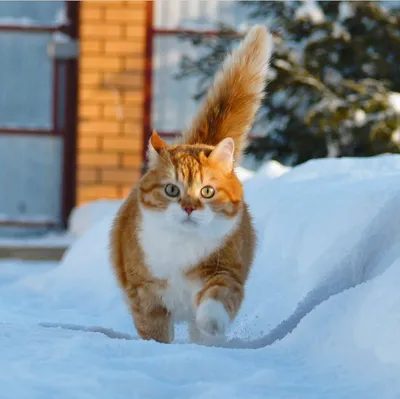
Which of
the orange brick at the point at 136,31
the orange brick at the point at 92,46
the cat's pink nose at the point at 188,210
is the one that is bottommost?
the orange brick at the point at 92,46

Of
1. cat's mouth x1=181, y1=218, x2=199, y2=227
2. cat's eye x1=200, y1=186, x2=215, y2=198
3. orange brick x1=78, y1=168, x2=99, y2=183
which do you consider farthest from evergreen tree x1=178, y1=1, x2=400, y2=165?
cat's mouth x1=181, y1=218, x2=199, y2=227

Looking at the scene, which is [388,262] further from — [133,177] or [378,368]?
[133,177]

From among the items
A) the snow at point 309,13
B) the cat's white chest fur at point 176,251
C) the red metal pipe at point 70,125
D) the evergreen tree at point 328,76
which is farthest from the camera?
the red metal pipe at point 70,125

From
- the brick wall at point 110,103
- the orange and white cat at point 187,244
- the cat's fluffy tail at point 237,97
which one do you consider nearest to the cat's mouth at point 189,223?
the orange and white cat at point 187,244

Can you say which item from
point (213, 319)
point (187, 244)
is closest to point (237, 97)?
point (187, 244)

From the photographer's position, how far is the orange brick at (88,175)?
353 inches

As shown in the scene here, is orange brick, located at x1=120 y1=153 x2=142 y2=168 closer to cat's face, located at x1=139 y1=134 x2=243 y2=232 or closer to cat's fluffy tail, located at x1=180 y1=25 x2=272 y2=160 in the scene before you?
cat's fluffy tail, located at x1=180 y1=25 x2=272 y2=160

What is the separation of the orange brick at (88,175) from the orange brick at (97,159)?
5cm

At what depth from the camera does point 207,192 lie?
10.6ft

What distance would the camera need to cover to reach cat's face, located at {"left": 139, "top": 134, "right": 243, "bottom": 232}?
314cm

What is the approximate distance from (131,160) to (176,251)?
5.83 metres

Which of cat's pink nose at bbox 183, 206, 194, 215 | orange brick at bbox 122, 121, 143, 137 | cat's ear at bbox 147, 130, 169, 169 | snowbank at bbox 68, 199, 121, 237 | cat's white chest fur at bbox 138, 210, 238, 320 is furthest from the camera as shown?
orange brick at bbox 122, 121, 143, 137

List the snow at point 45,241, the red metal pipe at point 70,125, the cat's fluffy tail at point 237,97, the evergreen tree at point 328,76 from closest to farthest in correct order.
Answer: the cat's fluffy tail at point 237,97 < the evergreen tree at point 328,76 < the snow at point 45,241 < the red metal pipe at point 70,125

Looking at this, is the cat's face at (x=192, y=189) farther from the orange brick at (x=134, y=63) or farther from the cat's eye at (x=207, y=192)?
the orange brick at (x=134, y=63)
